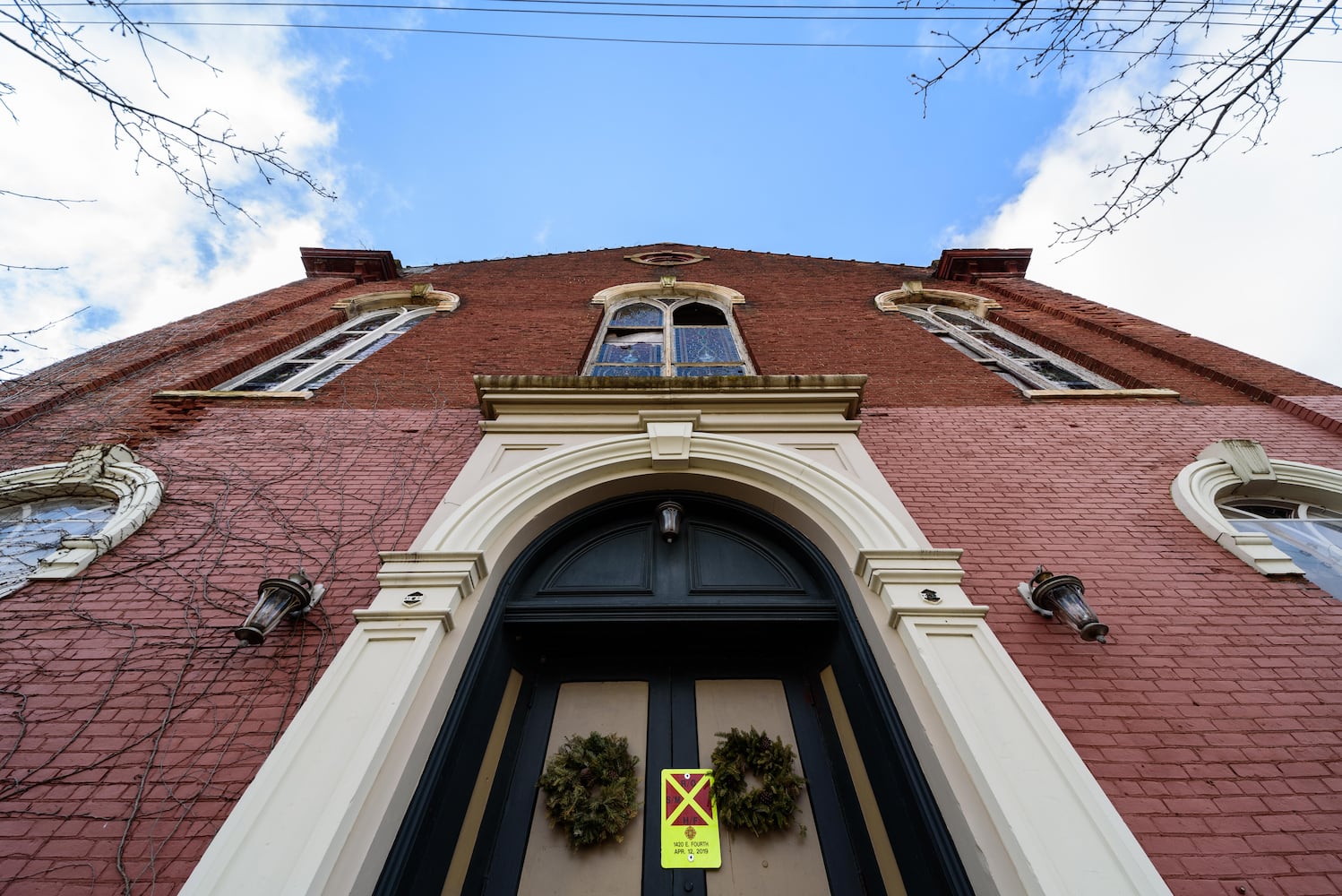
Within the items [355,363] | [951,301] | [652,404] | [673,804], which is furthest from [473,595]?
[951,301]

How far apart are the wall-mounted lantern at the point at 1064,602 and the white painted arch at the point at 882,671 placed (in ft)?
1.84

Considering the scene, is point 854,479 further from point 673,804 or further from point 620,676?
point 673,804

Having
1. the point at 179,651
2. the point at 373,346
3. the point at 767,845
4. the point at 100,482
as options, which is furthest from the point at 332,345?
the point at 767,845

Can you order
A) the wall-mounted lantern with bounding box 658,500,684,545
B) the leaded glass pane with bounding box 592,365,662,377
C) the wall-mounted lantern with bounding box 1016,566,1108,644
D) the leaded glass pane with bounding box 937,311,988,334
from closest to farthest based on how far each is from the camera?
the wall-mounted lantern with bounding box 1016,566,1108,644 < the wall-mounted lantern with bounding box 658,500,684,545 < the leaded glass pane with bounding box 592,365,662,377 < the leaded glass pane with bounding box 937,311,988,334

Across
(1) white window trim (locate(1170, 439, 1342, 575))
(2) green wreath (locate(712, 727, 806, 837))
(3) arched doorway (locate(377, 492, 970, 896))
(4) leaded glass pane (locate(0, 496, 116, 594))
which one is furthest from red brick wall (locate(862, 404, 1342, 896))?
(4) leaded glass pane (locate(0, 496, 116, 594))

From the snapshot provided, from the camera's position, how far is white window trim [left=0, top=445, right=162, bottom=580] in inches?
175

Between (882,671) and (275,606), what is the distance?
351cm

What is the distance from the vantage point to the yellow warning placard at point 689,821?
10.4ft

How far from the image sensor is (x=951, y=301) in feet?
35.0

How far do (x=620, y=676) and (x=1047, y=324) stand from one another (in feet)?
27.9

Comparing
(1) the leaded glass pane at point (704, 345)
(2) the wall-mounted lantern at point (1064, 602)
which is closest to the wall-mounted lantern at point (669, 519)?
(2) the wall-mounted lantern at point (1064, 602)

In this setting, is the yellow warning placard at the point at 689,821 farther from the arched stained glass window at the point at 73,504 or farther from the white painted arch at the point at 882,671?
the arched stained glass window at the point at 73,504

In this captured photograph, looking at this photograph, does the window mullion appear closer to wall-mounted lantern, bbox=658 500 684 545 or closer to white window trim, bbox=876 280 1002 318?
wall-mounted lantern, bbox=658 500 684 545

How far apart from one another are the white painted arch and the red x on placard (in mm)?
1251
